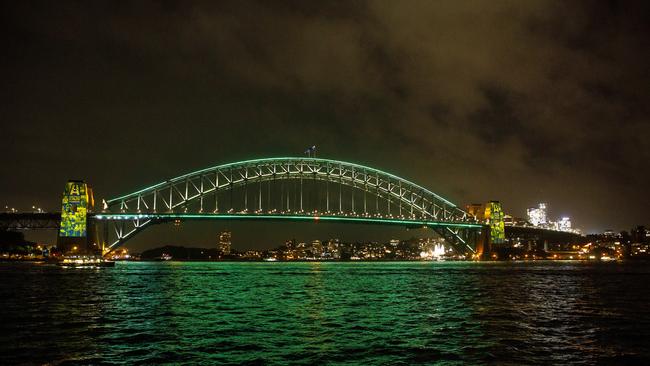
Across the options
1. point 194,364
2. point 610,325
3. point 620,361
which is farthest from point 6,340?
point 610,325

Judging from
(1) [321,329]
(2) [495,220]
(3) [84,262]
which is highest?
(2) [495,220]

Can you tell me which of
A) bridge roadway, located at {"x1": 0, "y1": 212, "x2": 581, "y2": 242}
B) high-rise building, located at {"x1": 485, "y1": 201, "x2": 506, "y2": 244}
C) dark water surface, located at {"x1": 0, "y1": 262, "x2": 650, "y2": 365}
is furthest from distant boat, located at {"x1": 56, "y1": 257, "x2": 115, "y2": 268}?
high-rise building, located at {"x1": 485, "y1": 201, "x2": 506, "y2": 244}

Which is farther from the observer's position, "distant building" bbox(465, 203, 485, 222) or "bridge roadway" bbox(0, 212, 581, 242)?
"distant building" bbox(465, 203, 485, 222)

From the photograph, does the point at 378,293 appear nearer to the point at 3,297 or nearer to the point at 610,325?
the point at 610,325

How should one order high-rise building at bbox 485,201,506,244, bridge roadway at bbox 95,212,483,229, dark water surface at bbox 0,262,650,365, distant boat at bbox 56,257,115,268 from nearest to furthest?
1. dark water surface at bbox 0,262,650,365
2. distant boat at bbox 56,257,115,268
3. bridge roadway at bbox 95,212,483,229
4. high-rise building at bbox 485,201,506,244

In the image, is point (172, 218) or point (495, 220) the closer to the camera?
point (172, 218)

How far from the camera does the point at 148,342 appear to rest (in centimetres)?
1709

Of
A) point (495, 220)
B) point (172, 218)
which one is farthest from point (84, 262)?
point (495, 220)

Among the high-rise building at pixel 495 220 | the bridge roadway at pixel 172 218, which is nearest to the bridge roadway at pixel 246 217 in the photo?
the bridge roadway at pixel 172 218

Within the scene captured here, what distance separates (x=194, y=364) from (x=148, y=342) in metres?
3.63

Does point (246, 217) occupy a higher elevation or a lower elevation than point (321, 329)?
higher

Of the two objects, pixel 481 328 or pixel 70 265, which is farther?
pixel 70 265

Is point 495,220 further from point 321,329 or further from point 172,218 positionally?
point 321,329

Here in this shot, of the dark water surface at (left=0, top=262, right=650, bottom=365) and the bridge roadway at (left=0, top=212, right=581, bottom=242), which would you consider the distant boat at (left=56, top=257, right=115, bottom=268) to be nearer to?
the bridge roadway at (left=0, top=212, right=581, bottom=242)
